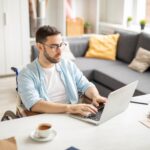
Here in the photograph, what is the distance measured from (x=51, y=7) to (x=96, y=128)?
3.71 meters

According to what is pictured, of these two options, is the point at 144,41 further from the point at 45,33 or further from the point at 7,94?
the point at 45,33

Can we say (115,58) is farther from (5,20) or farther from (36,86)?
(36,86)

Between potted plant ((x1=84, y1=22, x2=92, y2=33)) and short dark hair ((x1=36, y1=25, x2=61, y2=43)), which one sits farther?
potted plant ((x1=84, y1=22, x2=92, y2=33))

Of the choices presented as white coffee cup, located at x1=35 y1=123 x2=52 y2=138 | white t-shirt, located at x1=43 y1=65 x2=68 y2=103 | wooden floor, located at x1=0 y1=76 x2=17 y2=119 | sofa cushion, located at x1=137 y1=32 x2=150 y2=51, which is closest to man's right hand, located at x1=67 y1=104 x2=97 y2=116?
white coffee cup, located at x1=35 y1=123 x2=52 y2=138

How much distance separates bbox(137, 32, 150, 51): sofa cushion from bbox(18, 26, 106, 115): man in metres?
1.78

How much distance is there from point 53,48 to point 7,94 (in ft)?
7.20

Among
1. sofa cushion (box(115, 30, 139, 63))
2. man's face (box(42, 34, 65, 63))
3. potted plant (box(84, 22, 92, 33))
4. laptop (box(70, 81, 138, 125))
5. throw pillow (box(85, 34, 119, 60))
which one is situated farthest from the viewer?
potted plant (box(84, 22, 92, 33))

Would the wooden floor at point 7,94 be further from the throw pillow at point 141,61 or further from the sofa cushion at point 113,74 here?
the throw pillow at point 141,61

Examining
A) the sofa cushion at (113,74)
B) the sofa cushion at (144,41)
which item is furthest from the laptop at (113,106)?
the sofa cushion at (144,41)

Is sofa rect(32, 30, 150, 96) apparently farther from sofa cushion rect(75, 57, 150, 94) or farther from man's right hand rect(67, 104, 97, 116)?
man's right hand rect(67, 104, 97, 116)

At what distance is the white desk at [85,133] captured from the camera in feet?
4.68

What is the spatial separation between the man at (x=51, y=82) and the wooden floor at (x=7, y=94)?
4.89ft

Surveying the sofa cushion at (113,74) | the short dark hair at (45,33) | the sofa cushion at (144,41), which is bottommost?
the sofa cushion at (113,74)

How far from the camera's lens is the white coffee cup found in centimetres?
146
